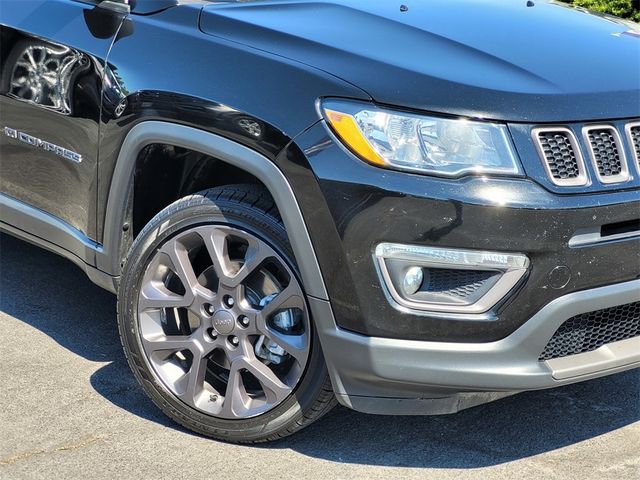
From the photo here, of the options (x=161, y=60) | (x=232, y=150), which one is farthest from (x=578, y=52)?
(x=161, y=60)

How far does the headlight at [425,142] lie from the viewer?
269cm

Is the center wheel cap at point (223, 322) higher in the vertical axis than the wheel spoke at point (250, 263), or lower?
lower

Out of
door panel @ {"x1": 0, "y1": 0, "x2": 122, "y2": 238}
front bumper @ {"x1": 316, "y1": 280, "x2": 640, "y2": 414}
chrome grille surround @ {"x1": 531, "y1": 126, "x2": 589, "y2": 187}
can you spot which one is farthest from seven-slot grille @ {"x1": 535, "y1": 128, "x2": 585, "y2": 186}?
door panel @ {"x1": 0, "y1": 0, "x2": 122, "y2": 238}

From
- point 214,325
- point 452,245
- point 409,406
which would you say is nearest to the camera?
point 452,245

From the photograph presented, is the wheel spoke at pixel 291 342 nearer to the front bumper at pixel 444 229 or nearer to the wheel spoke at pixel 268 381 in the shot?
the wheel spoke at pixel 268 381

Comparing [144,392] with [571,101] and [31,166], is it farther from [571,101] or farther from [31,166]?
[571,101]

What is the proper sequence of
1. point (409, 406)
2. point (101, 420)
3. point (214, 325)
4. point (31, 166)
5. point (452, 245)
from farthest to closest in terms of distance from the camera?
1. point (31, 166)
2. point (101, 420)
3. point (214, 325)
4. point (409, 406)
5. point (452, 245)

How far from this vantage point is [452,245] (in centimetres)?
267

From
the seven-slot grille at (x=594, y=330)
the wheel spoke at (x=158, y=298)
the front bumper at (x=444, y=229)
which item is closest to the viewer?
the front bumper at (x=444, y=229)

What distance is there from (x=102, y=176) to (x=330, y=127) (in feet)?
3.23

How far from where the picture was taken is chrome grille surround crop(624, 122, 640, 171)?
2.84m

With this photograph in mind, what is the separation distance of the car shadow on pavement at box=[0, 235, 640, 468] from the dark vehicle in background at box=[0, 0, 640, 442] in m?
0.21

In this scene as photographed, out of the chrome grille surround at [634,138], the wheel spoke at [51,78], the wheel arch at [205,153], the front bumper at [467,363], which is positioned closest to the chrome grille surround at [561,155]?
the chrome grille surround at [634,138]

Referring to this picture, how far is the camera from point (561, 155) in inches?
107
